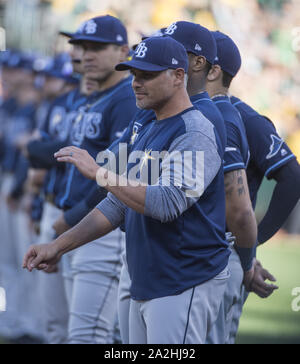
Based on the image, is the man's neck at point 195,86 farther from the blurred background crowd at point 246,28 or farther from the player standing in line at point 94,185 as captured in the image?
the blurred background crowd at point 246,28

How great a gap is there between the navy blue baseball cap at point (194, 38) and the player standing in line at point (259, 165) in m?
0.30

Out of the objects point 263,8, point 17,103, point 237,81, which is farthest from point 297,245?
point 17,103

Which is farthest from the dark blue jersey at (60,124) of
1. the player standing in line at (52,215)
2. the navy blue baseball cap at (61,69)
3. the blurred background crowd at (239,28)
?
the blurred background crowd at (239,28)

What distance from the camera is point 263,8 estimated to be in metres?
16.2

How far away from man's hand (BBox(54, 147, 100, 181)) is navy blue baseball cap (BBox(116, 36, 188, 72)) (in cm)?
43

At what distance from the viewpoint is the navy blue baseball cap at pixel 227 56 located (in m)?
3.85

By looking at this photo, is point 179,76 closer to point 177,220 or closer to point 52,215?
point 177,220

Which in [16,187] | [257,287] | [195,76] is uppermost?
[195,76]

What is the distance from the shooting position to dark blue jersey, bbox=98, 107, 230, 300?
3.02 metres

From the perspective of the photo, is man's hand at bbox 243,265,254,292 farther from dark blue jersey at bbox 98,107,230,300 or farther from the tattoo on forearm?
dark blue jersey at bbox 98,107,230,300

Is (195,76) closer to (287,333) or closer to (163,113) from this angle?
(163,113)

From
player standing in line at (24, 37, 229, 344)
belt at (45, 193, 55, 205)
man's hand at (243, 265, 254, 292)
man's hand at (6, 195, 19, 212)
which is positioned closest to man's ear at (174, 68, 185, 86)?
player standing in line at (24, 37, 229, 344)

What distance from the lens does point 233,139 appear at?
364 cm
